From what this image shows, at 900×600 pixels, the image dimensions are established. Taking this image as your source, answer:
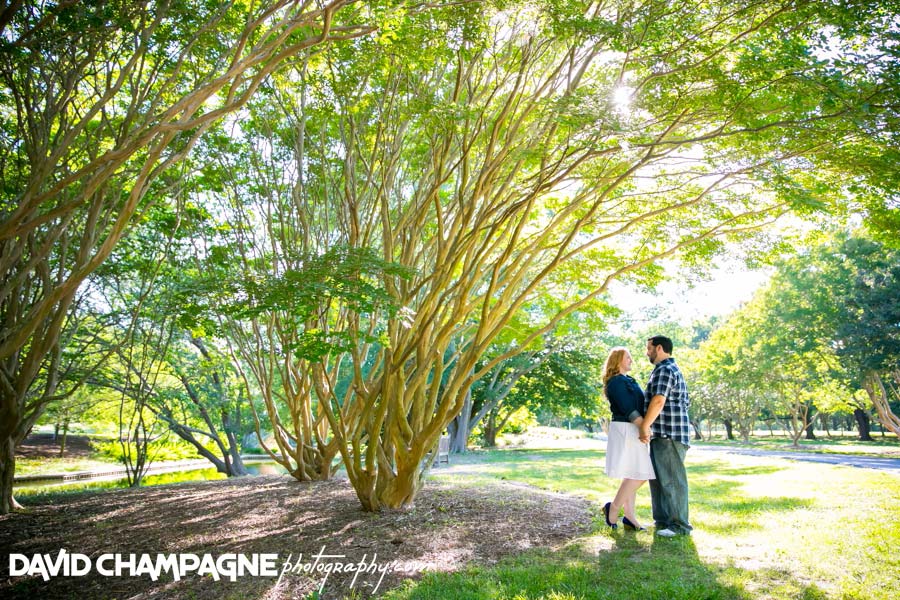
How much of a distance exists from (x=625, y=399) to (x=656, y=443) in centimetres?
51

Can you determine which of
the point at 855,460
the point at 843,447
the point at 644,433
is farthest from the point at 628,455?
the point at 843,447

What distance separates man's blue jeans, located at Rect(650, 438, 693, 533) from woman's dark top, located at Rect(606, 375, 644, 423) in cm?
36

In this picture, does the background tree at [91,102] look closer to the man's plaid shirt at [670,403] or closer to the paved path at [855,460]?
the man's plaid shirt at [670,403]

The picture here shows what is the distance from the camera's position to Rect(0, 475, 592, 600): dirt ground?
446 centimetres

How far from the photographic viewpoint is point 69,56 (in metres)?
6.55

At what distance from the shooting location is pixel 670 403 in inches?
199

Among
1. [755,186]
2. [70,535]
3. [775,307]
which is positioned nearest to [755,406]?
[775,307]

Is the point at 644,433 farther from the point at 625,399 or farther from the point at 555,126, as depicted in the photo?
the point at 555,126

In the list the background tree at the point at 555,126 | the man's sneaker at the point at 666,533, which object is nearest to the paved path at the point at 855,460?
the background tree at the point at 555,126

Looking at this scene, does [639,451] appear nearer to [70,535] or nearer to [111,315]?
[70,535]

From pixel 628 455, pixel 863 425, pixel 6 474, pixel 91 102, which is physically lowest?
pixel 863 425

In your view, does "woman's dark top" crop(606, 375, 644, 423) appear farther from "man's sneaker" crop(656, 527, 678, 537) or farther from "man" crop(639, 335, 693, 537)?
"man's sneaker" crop(656, 527, 678, 537)

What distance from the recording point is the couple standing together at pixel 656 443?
4.95 meters

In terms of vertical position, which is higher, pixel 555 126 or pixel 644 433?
pixel 555 126
